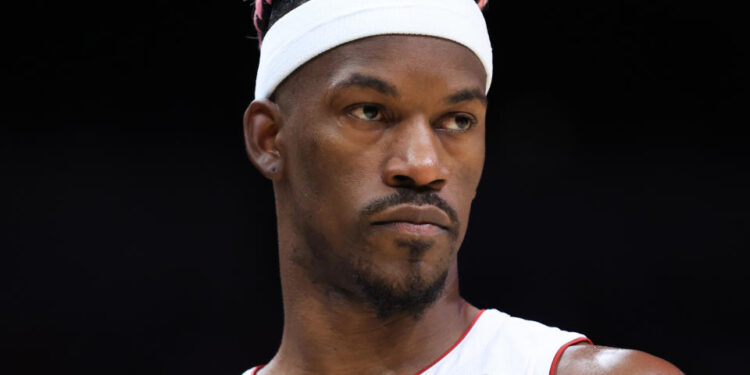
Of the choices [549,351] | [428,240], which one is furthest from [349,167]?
[549,351]

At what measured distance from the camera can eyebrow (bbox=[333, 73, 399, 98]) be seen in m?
1.67

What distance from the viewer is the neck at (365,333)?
180 cm

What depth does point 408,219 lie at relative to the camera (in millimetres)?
1648

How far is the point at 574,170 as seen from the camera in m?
3.18

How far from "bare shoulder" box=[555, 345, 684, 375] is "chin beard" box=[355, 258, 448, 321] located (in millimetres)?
277

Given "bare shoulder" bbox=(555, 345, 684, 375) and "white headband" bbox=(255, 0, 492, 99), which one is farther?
"white headband" bbox=(255, 0, 492, 99)

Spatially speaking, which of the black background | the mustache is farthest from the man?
the black background

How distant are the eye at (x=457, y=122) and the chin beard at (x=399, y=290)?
11.1 inches

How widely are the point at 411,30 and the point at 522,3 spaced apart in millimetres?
1660

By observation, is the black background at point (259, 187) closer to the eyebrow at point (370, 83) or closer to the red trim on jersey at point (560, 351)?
the red trim on jersey at point (560, 351)

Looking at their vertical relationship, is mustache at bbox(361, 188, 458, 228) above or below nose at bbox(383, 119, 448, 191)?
below

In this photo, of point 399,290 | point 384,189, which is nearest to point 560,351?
point 399,290

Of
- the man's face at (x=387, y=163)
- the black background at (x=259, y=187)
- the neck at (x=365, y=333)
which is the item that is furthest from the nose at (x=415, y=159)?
the black background at (x=259, y=187)

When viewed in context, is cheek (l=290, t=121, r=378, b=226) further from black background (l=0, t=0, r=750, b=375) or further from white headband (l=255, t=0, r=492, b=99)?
black background (l=0, t=0, r=750, b=375)
